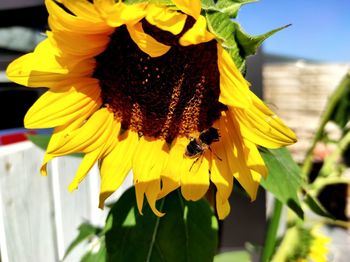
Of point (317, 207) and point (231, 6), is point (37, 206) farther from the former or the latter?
point (231, 6)

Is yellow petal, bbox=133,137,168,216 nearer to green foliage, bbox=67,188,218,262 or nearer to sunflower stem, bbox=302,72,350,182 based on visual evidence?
green foliage, bbox=67,188,218,262

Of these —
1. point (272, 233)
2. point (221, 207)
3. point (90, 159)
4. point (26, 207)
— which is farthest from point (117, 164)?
point (26, 207)

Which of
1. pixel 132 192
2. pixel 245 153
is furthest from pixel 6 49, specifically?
pixel 245 153

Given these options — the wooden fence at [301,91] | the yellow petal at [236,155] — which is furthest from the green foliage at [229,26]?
the wooden fence at [301,91]

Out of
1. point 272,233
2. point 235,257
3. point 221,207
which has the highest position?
point 221,207

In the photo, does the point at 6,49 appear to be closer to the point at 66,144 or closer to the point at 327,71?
the point at 327,71

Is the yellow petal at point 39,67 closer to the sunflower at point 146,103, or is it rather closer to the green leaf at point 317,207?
the sunflower at point 146,103
